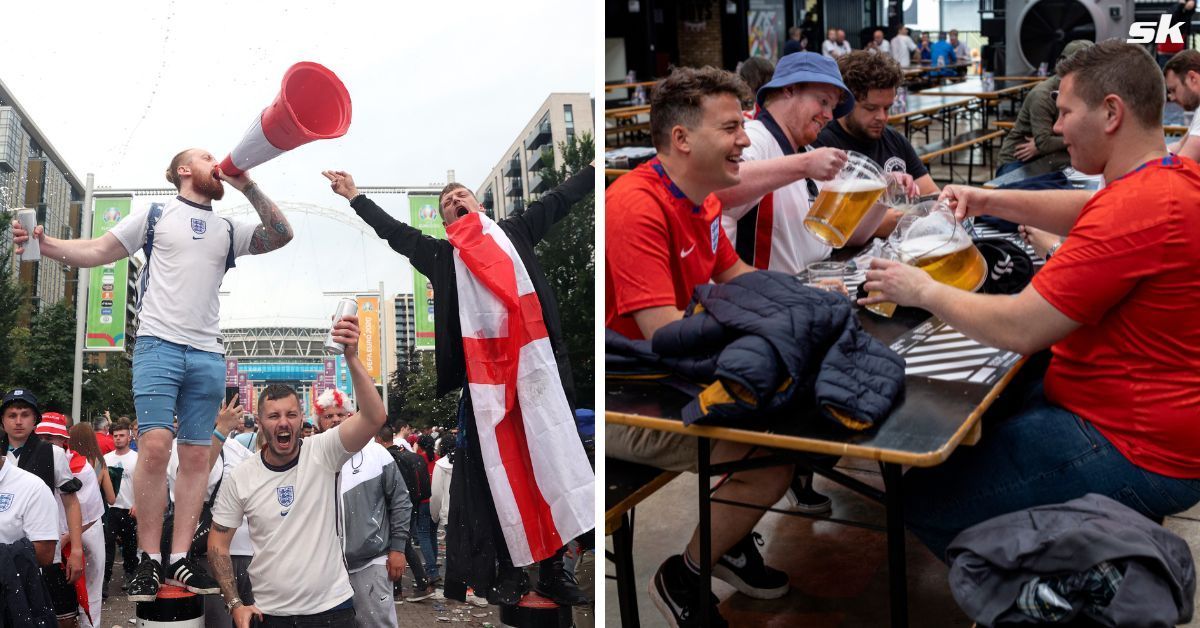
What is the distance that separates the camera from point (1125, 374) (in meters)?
2.20

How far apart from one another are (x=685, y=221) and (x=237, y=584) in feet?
4.79

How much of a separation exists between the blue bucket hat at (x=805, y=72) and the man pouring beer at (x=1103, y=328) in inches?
38.8

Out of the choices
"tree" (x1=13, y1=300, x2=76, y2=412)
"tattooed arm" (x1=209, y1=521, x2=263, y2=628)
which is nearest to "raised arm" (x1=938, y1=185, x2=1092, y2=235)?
"tattooed arm" (x1=209, y1=521, x2=263, y2=628)

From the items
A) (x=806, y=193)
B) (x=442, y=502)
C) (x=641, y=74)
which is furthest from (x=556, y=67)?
(x=641, y=74)

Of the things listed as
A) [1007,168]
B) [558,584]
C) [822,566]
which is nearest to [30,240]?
[558,584]

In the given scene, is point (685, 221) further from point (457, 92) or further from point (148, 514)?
point (148, 514)

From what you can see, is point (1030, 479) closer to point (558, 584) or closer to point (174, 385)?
point (558, 584)

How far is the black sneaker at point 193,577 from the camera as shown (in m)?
1.52

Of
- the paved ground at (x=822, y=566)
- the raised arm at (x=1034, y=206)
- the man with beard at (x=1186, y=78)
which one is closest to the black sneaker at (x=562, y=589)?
the paved ground at (x=822, y=566)

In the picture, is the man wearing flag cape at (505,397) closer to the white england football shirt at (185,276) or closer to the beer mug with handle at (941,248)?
the white england football shirt at (185,276)

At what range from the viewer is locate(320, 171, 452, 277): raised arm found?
1.54 metres

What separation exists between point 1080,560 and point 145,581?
4.61ft

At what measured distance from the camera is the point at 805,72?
333cm

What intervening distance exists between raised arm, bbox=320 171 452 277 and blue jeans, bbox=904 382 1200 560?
1.34m
